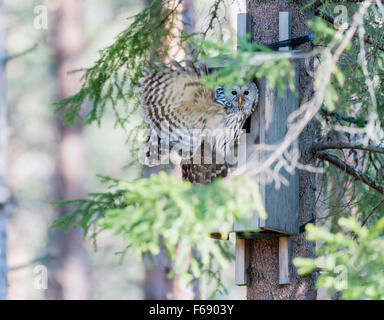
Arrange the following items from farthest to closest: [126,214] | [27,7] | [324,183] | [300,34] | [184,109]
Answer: [27,7] → [324,183] → [300,34] → [184,109] → [126,214]

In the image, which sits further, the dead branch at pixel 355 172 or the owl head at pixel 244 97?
the dead branch at pixel 355 172

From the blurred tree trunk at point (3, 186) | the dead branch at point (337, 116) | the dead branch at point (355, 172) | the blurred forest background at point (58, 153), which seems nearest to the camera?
the dead branch at point (355, 172)

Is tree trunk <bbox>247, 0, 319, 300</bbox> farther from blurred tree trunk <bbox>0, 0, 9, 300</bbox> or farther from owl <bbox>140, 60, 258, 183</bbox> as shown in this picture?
blurred tree trunk <bbox>0, 0, 9, 300</bbox>

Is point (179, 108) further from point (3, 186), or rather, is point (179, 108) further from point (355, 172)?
point (3, 186)

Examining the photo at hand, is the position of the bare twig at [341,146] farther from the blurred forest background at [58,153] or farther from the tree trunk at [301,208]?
the blurred forest background at [58,153]

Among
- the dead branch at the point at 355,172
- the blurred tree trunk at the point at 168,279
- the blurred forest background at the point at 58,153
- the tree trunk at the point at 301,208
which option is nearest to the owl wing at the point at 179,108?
the tree trunk at the point at 301,208

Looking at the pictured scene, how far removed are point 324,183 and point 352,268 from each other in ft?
10.1

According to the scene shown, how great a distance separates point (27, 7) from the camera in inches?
645

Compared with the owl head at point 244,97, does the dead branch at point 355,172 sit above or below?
below

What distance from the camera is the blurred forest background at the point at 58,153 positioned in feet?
40.3

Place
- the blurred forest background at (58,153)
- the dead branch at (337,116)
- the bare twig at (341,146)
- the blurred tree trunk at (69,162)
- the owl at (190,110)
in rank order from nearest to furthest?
1. the owl at (190,110)
2. the bare twig at (341,146)
3. the dead branch at (337,116)
4. the blurred tree trunk at (69,162)
5. the blurred forest background at (58,153)

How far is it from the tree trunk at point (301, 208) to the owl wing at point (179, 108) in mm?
684
